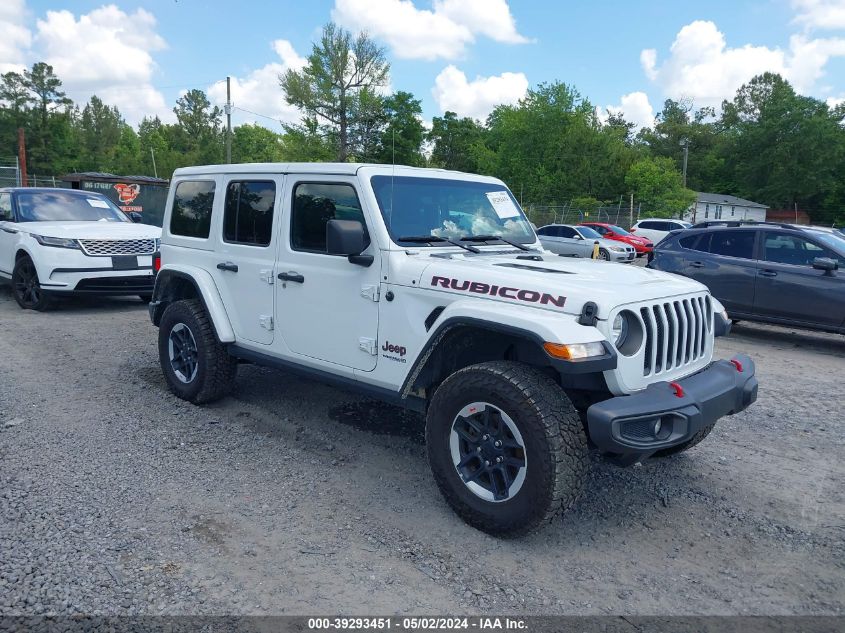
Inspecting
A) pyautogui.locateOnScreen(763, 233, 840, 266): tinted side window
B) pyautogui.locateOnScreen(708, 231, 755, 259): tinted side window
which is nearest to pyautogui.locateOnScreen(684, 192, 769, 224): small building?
pyautogui.locateOnScreen(708, 231, 755, 259): tinted side window

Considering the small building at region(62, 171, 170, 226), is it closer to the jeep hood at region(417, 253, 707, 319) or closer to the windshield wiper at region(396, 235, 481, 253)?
the windshield wiper at region(396, 235, 481, 253)

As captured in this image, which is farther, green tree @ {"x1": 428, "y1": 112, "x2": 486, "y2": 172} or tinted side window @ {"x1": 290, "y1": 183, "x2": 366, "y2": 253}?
green tree @ {"x1": 428, "y1": 112, "x2": 486, "y2": 172}

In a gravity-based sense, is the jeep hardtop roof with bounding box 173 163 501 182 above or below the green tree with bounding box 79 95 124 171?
below

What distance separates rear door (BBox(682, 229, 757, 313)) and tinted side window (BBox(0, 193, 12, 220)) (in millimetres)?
10456

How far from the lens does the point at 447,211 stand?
14.9ft

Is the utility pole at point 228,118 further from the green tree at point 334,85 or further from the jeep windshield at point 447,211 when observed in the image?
the jeep windshield at point 447,211

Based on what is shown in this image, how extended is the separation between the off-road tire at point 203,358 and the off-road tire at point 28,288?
206 inches

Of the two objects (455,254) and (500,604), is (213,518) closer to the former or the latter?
(500,604)

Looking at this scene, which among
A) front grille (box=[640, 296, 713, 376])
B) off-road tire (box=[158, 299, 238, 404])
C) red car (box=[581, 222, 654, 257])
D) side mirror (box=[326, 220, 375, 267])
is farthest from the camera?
red car (box=[581, 222, 654, 257])

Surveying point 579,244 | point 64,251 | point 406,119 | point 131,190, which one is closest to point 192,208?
point 64,251

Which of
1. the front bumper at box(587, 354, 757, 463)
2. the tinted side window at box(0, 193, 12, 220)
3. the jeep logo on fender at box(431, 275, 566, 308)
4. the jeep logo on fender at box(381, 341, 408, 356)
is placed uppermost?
the tinted side window at box(0, 193, 12, 220)

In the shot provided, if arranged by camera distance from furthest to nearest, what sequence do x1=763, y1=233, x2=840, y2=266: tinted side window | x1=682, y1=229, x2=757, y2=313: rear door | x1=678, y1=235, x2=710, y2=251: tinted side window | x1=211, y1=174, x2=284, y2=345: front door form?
x1=678, y1=235, x2=710, y2=251: tinted side window, x1=682, y1=229, x2=757, y2=313: rear door, x1=763, y1=233, x2=840, y2=266: tinted side window, x1=211, y1=174, x2=284, y2=345: front door

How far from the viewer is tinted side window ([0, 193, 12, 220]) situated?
34.2ft

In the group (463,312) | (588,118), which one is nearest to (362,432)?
(463,312)
